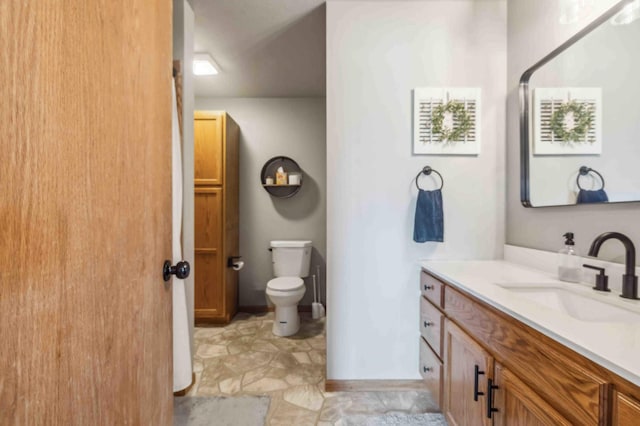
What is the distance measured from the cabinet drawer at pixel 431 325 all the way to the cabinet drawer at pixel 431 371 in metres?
0.05

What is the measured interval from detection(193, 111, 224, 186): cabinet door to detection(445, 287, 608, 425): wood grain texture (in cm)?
245

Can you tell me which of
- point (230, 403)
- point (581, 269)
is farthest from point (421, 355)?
point (230, 403)

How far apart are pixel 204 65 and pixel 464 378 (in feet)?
9.67

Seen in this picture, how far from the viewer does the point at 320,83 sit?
Answer: 2959 mm

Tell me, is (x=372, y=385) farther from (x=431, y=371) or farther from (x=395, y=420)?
(x=431, y=371)

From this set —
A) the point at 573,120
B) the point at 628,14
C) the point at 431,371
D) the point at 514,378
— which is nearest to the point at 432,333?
the point at 431,371

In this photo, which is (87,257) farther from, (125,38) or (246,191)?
(246,191)

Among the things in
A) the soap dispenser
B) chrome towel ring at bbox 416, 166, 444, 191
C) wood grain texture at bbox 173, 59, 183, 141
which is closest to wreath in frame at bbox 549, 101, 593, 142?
the soap dispenser

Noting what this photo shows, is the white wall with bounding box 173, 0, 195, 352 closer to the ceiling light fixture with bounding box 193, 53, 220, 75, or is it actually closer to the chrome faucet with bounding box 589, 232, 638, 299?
the ceiling light fixture with bounding box 193, 53, 220, 75

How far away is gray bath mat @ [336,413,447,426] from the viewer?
5.11 feet

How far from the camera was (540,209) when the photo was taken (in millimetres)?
1582

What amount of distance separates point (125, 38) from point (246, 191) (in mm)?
2699

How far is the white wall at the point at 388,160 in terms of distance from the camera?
1.83 metres

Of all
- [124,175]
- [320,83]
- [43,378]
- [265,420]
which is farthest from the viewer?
[320,83]
